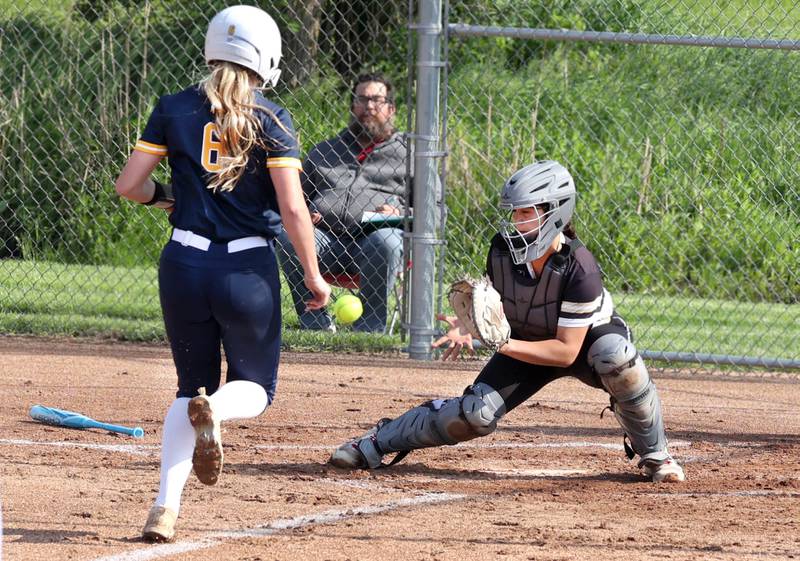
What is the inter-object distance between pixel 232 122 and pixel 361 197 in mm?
4711

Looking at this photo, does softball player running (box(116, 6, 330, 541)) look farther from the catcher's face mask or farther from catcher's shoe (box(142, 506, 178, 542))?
the catcher's face mask

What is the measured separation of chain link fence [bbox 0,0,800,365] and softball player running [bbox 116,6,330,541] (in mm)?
5558

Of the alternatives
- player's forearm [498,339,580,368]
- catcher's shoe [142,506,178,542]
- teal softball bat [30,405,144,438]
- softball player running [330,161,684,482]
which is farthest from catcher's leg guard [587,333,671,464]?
teal softball bat [30,405,144,438]

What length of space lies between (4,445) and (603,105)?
8.46 m

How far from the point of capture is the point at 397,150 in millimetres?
8523

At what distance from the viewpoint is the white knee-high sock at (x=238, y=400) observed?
379 cm

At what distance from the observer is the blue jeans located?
27.3ft

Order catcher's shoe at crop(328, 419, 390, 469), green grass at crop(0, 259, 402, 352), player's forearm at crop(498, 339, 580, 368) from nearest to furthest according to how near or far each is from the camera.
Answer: player's forearm at crop(498, 339, 580, 368) → catcher's shoe at crop(328, 419, 390, 469) → green grass at crop(0, 259, 402, 352)

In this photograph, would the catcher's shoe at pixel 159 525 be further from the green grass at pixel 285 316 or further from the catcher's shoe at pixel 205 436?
the green grass at pixel 285 316

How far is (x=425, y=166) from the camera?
7.81 metres

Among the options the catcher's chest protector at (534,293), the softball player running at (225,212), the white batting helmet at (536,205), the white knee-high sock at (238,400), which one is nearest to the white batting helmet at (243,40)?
the softball player running at (225,212)

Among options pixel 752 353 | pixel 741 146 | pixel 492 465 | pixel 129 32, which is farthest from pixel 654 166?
pixel 492 465

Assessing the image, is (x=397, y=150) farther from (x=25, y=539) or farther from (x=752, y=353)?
(x=25, y=539)

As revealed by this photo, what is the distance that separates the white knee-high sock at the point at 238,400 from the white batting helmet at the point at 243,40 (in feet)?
3.33
